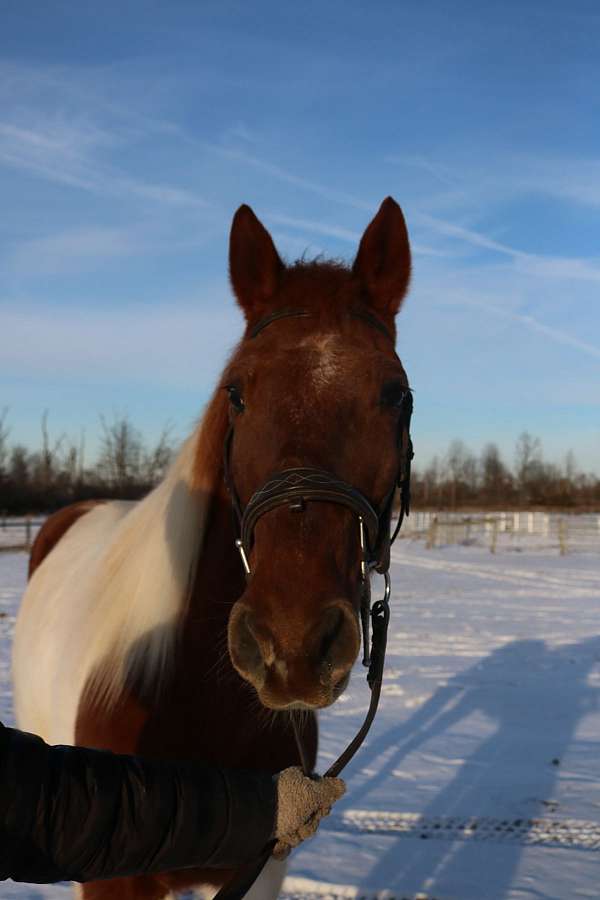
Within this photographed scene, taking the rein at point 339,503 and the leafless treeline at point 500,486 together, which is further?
the leafless treeline at point 500,486

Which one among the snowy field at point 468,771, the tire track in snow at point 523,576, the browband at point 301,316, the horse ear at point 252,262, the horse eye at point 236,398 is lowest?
the tire track in snow at point 523,576

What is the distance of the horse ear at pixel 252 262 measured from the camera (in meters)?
2.18

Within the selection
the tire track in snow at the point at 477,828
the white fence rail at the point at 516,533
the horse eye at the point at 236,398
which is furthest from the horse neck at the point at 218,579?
the white fence rail at the point at 516,533

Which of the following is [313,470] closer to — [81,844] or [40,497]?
[81,844]

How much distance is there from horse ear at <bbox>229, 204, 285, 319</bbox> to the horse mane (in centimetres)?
33

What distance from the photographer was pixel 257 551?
1.68m

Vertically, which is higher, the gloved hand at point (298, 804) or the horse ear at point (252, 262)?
the horse ear at point (252, 262)

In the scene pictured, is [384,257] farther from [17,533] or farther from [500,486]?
[500,486]

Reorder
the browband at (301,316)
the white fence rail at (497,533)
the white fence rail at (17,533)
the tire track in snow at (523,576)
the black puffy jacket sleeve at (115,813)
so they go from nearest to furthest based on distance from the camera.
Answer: the black puffy jacket sleeve at (115,813) → the browband at (301,316) → the tire track in snow at (523,576) → the white fence rail at (17,533) → the white fence rail at (497,533)

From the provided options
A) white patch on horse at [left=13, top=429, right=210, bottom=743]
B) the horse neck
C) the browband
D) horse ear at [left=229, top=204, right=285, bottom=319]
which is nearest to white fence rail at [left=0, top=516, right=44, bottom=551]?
white patch on horse at [left=13, top=429, right=210, bottom=743]

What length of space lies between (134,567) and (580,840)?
129 inches

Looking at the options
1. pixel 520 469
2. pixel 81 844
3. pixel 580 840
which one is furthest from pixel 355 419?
pixel 520 469

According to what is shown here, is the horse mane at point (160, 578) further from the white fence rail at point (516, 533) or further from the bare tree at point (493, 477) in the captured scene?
the bare tree at point (493, 477)

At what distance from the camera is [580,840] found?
4.09 metres
